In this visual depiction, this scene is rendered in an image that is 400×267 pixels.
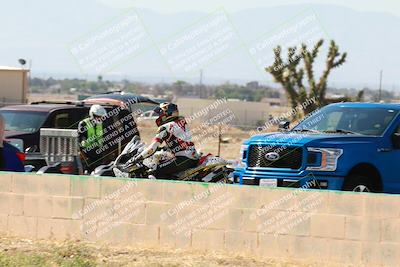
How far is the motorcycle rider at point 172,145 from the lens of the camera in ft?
44.8

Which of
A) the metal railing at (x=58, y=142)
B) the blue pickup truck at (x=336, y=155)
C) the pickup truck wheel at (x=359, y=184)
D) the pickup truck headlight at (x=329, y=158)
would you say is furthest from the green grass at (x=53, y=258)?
the metal railing at (x=58, y=142)

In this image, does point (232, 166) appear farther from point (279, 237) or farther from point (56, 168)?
point (279, 237)

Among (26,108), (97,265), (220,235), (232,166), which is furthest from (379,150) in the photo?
(26,108)

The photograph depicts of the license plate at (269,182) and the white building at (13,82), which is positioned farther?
the white building at (13,82)

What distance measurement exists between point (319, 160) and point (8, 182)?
435 centimetres

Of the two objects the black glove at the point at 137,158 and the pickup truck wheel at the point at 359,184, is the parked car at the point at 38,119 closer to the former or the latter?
the black glove at the point at 137,158

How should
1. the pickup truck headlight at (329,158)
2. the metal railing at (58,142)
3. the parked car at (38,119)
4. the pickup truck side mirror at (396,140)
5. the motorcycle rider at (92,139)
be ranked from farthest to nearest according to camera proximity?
the parked car at (38,119), the metal railing at (58,142), the motorcycle rider at (92,139), the pickup truck side mirror at (396,140), the pickup truck headlight at (329,158)

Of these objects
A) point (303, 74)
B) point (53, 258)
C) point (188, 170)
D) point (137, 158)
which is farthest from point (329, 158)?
point (303, 74)

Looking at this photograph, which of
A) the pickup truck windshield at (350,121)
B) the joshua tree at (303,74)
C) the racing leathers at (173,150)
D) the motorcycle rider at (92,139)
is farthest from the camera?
the joshua tree at (303,74)

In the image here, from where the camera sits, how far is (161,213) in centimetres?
1058

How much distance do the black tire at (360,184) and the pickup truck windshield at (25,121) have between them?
26.7ft

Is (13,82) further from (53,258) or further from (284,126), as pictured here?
(53,258)

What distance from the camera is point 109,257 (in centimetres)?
1006

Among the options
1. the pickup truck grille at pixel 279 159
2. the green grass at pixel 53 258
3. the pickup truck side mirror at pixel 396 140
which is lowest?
the green grass at pixel 53 258
